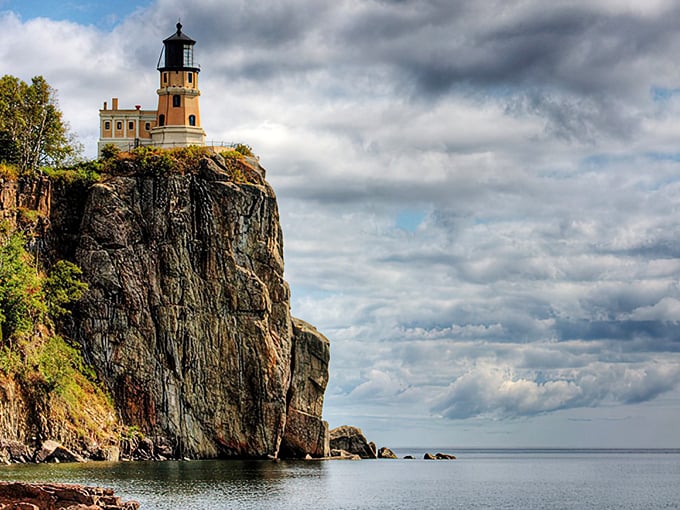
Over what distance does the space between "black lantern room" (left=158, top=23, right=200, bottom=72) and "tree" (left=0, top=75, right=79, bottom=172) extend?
1766 centimetres

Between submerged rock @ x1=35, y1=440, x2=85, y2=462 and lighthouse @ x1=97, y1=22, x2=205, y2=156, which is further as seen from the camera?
lighthouse @ x1=97, y1=22, x2=205, y2=156

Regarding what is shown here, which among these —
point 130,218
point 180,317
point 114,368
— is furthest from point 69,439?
point 130,218

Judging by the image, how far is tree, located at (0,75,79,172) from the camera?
447ft

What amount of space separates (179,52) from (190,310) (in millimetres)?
38654

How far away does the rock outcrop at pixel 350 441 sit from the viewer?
167125 mm

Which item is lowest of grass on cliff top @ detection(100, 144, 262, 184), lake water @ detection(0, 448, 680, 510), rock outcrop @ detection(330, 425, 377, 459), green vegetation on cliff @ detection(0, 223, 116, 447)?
lake water @ detection(0, 448, 680, 510)

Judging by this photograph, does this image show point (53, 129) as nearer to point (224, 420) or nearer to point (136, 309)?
point (136, 309)

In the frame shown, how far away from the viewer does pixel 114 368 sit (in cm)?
12775

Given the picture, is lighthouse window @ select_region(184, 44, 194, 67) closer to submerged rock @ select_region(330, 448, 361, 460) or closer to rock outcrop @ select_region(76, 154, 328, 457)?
rock outcrop @ select_region(76, 154, 328, 457)

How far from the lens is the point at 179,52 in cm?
14738

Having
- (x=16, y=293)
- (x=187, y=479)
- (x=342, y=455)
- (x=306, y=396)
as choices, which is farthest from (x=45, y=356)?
(x=342, y=455)

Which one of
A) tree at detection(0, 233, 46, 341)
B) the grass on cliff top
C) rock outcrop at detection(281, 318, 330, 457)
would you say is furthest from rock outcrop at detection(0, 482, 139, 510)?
the grass on cliff top

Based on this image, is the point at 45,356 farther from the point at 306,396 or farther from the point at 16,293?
the point at 306,396

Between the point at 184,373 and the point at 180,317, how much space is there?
695 centimetres
